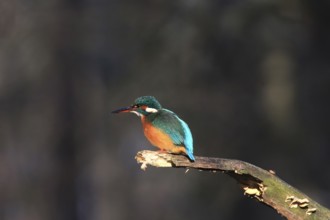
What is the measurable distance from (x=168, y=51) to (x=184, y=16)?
0.50 meters

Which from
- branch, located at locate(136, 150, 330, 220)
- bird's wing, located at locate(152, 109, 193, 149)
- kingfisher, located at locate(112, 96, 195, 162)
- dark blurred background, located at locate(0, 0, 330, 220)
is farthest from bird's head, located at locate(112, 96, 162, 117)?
dark blurred background, located at locate(0, 0, 330, 220)

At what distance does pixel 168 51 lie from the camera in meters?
9.72

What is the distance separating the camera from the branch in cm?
318

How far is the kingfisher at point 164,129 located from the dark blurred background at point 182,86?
569 centimetres

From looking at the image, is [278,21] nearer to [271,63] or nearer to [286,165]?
[271,63]

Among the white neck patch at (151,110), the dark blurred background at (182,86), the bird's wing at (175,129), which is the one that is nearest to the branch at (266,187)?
the bird's wing at (175,129)

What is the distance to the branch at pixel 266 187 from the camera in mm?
3180

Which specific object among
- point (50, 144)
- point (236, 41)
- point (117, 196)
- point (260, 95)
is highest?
point (236, 41)

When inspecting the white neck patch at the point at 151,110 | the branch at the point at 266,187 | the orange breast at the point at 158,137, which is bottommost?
the branch at the point at 266,187

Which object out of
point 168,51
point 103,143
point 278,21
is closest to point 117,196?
→ point 103,143

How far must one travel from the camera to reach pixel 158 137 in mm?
3447

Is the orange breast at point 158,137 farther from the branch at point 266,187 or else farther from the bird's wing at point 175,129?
the branch at point 266,187

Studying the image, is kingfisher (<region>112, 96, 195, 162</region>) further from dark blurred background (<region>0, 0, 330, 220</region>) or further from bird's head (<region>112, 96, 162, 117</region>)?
dark blurred background (<region>0, 0, 330, 220</region>)

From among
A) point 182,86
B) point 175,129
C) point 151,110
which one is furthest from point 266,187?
point 182,86
